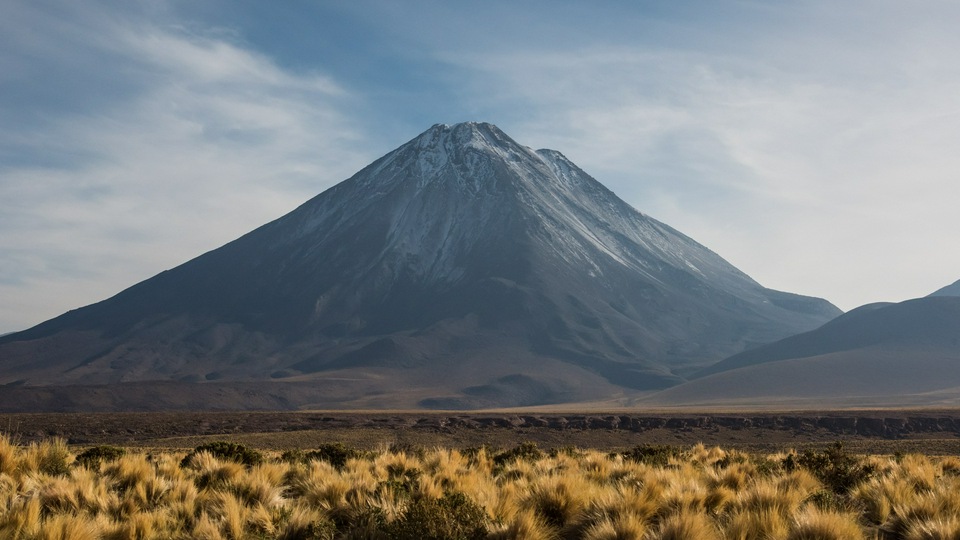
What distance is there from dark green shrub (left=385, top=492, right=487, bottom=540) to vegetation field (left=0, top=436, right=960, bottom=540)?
1 cm

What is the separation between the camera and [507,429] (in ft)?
209

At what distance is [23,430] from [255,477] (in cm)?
5469

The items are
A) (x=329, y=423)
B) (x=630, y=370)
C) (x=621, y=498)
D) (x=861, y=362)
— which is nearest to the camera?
(x=621, y=498)

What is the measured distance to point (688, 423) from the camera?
229ft

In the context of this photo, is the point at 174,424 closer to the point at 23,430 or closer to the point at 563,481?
the point at 23,430

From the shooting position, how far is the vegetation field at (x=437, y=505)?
793 cm

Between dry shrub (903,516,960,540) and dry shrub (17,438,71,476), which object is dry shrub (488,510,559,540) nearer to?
dry shrub (903,516,960,540)

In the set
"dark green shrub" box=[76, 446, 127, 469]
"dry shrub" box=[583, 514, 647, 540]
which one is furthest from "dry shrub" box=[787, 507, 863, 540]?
"dark green shrub" box=[76, 446, 127, 469]

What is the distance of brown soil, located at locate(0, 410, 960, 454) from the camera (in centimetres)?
5191

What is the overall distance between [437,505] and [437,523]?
42cm

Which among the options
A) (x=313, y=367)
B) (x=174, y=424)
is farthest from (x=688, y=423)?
(x=313, y=367)

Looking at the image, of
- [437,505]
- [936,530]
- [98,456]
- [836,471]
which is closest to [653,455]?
[836,471]

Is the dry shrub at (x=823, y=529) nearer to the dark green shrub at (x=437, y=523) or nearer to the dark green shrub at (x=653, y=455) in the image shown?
the dark green shrub at (x=437, y=523)

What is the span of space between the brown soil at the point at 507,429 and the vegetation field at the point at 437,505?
108 feet
